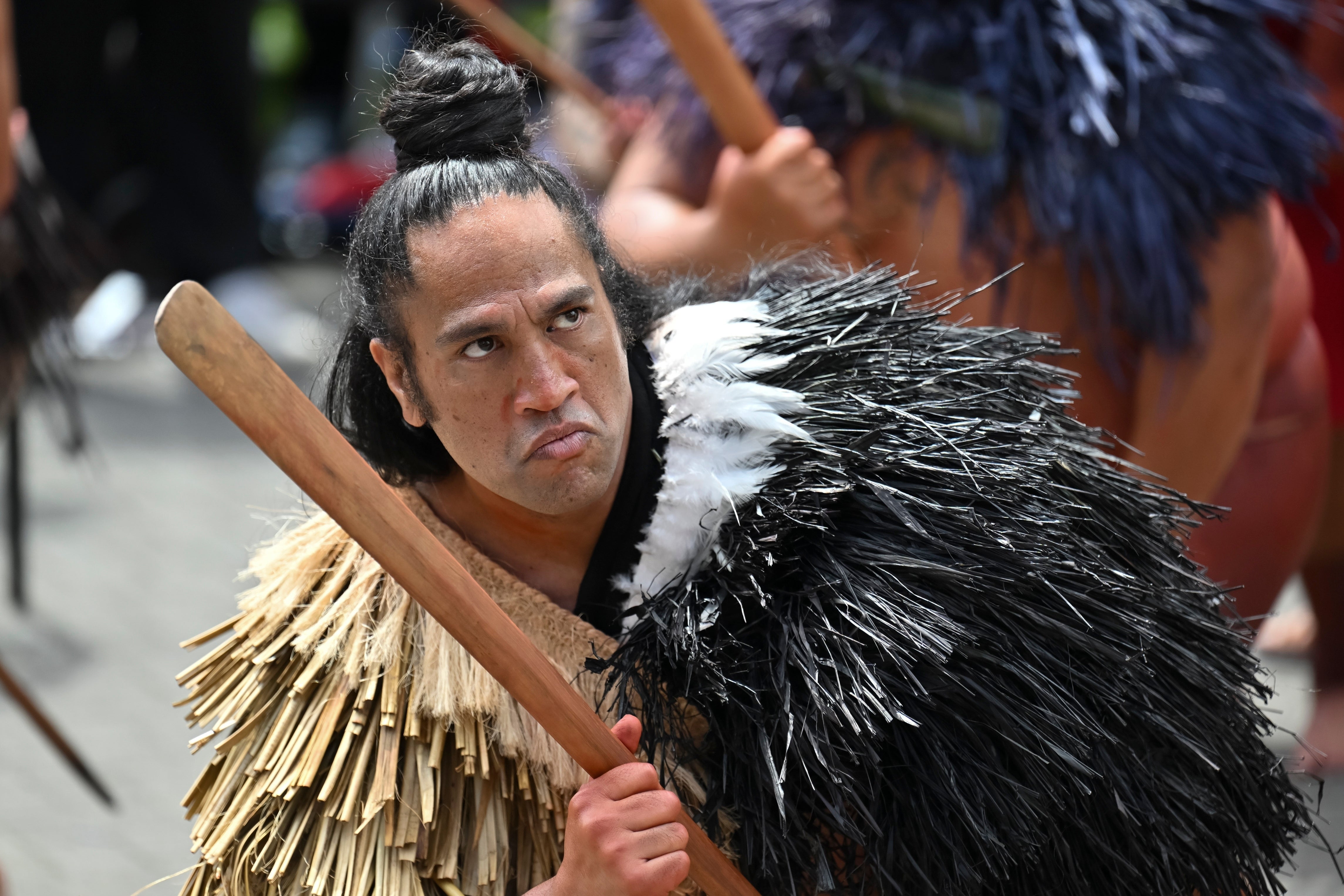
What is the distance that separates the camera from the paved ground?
103 inches

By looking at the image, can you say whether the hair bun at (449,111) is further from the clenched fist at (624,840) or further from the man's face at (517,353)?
the clenched fist at (624,840)

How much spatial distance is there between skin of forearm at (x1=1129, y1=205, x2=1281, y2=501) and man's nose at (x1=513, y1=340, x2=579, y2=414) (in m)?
1.10

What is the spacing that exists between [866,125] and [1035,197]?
0.30 meters

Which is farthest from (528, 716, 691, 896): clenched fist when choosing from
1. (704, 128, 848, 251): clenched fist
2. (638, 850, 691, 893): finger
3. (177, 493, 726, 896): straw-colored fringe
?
(704, 128, 848, 251): clenched fist

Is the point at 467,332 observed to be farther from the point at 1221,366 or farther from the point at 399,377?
the point at 1221,366

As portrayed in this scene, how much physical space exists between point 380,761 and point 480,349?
1.37 feet

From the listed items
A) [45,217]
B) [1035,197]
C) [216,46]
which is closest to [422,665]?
[1035,197]

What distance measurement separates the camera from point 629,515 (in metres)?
1.51

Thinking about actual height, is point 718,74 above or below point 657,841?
above

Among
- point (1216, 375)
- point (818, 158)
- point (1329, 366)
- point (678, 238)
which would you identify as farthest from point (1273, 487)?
point (678, 238)

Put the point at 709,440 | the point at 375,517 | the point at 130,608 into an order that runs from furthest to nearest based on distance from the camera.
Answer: the point at 130,608
the point at 709,440
the point at 375,517

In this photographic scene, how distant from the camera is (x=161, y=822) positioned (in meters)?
2.71

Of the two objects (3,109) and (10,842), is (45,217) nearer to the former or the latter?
(3,109)

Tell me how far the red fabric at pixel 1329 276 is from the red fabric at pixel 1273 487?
0.86ft
